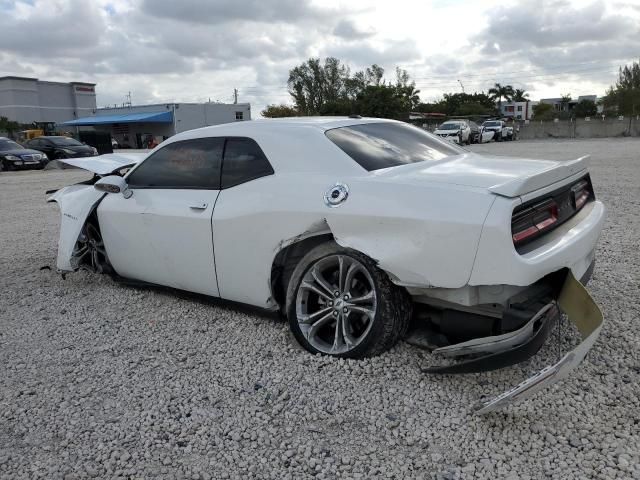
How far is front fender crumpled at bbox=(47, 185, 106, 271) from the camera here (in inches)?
191

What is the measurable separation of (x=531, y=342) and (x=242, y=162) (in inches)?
88.5

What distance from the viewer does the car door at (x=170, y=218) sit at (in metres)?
4.02

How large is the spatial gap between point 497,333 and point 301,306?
1210 mm

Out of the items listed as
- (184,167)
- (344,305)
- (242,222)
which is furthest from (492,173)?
(184,167)

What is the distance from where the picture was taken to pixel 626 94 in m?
49.8

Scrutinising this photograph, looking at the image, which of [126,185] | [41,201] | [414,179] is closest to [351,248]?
[414,179]

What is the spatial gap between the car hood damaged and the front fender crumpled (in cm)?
19

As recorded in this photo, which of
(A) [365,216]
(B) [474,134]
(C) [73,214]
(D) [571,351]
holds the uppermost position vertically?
(B) [474,134]

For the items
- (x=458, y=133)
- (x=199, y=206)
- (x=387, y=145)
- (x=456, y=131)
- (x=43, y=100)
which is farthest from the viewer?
(x=43, y=100)

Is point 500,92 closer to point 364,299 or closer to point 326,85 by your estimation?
point 326,85

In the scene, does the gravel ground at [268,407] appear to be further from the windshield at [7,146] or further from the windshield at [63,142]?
the windshield at [63,142]

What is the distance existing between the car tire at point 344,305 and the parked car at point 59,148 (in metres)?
23.6

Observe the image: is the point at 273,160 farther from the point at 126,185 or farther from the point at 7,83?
the point at 7,83

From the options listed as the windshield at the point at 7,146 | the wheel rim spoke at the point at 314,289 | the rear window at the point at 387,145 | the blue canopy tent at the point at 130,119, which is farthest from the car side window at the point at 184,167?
the blue canopy tent at the point at 130,119
